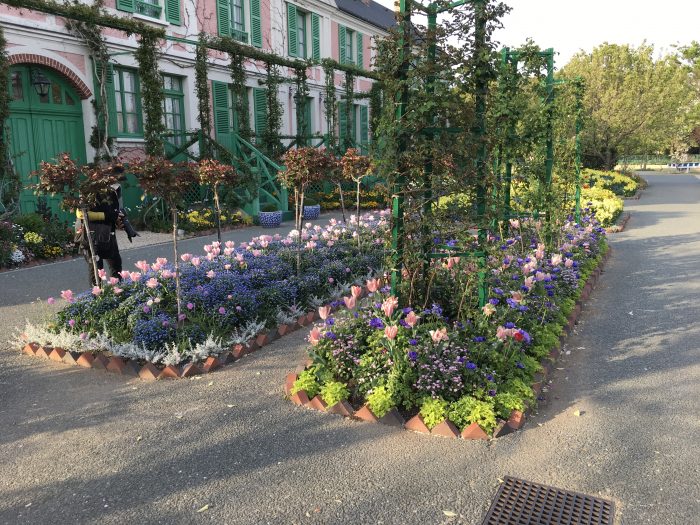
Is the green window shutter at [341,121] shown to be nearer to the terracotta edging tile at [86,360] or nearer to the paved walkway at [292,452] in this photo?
the terracotta edging tile at [86,360]

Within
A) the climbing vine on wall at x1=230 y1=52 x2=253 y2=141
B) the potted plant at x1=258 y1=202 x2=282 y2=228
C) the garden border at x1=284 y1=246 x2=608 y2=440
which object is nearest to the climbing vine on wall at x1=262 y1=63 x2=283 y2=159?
the climbing vine on wall at x1=230 y1=52 x2=253 y2=141

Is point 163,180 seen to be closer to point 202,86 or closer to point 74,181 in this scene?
point 74,181

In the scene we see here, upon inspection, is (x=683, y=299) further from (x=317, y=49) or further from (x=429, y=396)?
(x=317, y=49)

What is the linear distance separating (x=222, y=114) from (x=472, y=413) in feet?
47.9

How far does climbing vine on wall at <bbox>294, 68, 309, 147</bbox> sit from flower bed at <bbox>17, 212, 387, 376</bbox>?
489 inches

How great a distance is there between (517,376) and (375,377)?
40.6 inches

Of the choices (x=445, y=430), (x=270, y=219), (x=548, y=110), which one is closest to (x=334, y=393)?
(x=445, y=430)

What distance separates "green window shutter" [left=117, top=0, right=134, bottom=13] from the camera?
13148mm

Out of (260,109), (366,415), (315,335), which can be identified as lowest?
(366,415)

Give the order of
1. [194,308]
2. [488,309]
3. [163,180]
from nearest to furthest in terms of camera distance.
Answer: [488,309] → [163,180] → [194,308]

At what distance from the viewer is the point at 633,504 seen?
2859mm

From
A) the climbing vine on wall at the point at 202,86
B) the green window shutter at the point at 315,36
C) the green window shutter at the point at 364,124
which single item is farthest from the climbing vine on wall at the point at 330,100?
the climbing vine on wall at the point at 202,86

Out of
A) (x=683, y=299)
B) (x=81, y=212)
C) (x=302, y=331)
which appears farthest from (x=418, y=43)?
(x=683, y=299)

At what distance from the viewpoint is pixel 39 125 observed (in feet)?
38.9
